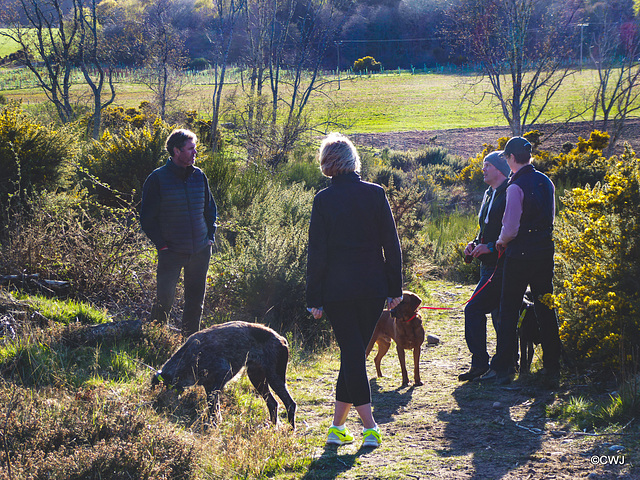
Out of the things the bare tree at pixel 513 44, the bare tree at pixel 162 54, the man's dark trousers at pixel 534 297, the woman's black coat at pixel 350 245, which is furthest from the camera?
the bare tree at pixel 162 54

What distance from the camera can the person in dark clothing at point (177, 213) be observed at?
564 centimetres

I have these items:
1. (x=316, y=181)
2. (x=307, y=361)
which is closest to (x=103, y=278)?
(x=307, y=361)

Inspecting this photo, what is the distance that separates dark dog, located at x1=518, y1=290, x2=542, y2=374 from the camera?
566 cm

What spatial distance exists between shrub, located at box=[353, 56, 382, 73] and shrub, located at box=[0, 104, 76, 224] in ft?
198

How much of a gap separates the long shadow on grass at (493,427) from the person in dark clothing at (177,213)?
2809mm

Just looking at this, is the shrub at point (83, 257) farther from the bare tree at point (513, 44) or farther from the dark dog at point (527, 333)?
the bare tree at point (513, 44)

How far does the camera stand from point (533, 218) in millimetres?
5156

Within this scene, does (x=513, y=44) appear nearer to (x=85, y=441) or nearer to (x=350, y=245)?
(x=350, y=245)

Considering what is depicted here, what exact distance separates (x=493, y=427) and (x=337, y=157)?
7.89 feet

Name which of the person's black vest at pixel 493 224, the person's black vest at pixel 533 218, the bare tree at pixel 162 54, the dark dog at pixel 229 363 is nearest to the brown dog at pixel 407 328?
the person's black vest at pixel 493 224

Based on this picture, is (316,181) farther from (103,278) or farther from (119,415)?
(119,415)

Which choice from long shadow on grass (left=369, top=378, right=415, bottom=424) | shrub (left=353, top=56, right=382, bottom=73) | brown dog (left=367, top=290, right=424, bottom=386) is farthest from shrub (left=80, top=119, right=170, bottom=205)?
shrub (left=353, top=56, right=382, bottom=73)

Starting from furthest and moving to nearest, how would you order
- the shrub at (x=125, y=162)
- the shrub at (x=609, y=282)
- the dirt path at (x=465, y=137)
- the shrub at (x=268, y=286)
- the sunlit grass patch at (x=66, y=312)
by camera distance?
the dirt path at (x=465, y=137) < the shrub at (x=125, y=162) < the shrub at (x=268, y=286) < the sunlit grass patch at (x=66, y=312) < the shrub at (x=609, y=282)

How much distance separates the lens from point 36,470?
329cm
